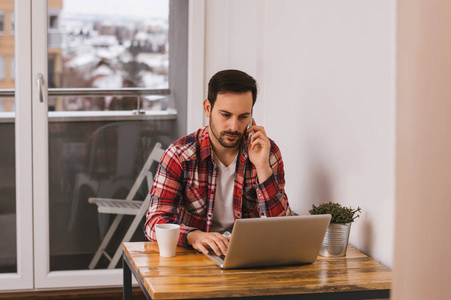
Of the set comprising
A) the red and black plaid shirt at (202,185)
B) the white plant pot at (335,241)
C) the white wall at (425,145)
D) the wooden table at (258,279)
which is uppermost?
the white wall at (425,145)

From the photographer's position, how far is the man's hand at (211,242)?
5.72 ft

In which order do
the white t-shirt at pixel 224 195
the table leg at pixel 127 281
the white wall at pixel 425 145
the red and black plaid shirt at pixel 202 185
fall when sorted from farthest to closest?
the white t-shirt at pixel 224 195 → the red and black plaid shirt at pixel 202 185 → the table leg at pixel 127 281 → the white wall at pixel 425 145

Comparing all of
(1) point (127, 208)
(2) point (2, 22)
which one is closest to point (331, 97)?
(1) point (127, 208)

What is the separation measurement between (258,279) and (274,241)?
0.44 ft

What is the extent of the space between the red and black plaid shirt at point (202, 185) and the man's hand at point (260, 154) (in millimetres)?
31

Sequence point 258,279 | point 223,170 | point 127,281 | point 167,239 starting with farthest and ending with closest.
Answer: point 223,170 → point 127,281 → point 167,239 → point 258,279

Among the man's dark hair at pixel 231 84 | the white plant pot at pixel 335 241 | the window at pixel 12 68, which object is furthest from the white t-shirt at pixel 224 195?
the window at pixel 12 68

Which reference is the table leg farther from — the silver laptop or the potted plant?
the potted plant

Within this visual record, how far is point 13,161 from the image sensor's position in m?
3.22

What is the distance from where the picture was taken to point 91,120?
330 cm

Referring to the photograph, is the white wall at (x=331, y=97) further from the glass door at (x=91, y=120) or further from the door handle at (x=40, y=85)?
the door handle at (x=40, y=85)

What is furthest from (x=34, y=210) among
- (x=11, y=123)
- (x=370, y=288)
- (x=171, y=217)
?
(x=370, y=288)

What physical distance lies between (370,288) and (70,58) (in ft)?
7.58

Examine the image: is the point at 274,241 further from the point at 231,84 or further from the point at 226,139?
the point at 231,84
